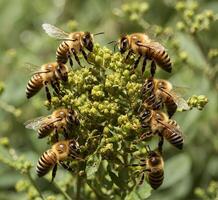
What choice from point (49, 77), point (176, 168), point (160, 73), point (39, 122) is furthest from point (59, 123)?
point (160, 73)

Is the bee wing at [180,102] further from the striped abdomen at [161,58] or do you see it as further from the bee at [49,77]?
the bee at [49,77]

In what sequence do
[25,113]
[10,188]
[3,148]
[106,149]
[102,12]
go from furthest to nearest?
[102,12] < [25,113] < [10,188] < [3,148] < [106,149]

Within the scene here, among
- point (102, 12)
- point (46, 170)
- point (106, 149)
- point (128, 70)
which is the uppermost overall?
point (128, 70)

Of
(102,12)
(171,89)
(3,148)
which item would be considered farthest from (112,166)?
(102,12)

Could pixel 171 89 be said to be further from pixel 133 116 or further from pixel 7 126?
pixel 7 126

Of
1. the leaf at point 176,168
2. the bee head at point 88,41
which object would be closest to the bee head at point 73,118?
the bee head at point 88,41

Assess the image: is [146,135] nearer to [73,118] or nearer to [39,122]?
[73,118]
